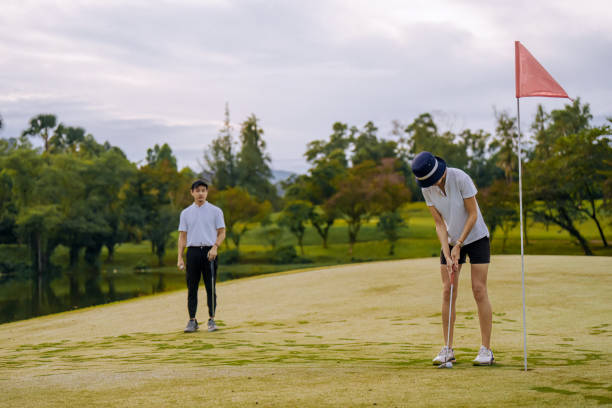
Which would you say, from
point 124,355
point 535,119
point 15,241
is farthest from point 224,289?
point 535,119

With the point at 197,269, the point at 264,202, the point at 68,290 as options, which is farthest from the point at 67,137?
the point at 197,269

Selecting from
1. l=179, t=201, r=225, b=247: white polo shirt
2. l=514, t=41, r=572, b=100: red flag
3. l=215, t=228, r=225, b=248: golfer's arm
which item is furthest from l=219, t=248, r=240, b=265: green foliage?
l=514, t=41, r=572, b=100: red flag

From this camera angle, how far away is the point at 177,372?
5488mm

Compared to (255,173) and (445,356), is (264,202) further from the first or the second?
(445,356)

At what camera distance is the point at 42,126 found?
275ft

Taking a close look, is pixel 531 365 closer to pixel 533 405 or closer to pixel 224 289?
pixel 533 405

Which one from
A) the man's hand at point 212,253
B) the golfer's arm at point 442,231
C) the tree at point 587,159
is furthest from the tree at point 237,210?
the golfer's arm at point 442,231

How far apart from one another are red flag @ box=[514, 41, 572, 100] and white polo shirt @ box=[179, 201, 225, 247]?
5.34m

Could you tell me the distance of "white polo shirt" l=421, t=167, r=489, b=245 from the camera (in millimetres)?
5598

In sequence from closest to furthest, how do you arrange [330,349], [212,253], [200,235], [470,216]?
[470,216]
[330,349]
[212,253]
[200,235]

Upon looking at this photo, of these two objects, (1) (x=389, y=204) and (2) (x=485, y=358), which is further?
(1) (x=389, y=204)

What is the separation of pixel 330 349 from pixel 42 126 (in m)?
86.2

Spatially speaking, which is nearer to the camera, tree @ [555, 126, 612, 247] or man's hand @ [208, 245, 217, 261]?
man's hand @ [208, 245, 217, 261]

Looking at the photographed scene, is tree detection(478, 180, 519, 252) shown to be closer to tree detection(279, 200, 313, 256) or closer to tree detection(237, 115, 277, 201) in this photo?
tree detection(279, 200, 313, 256)
